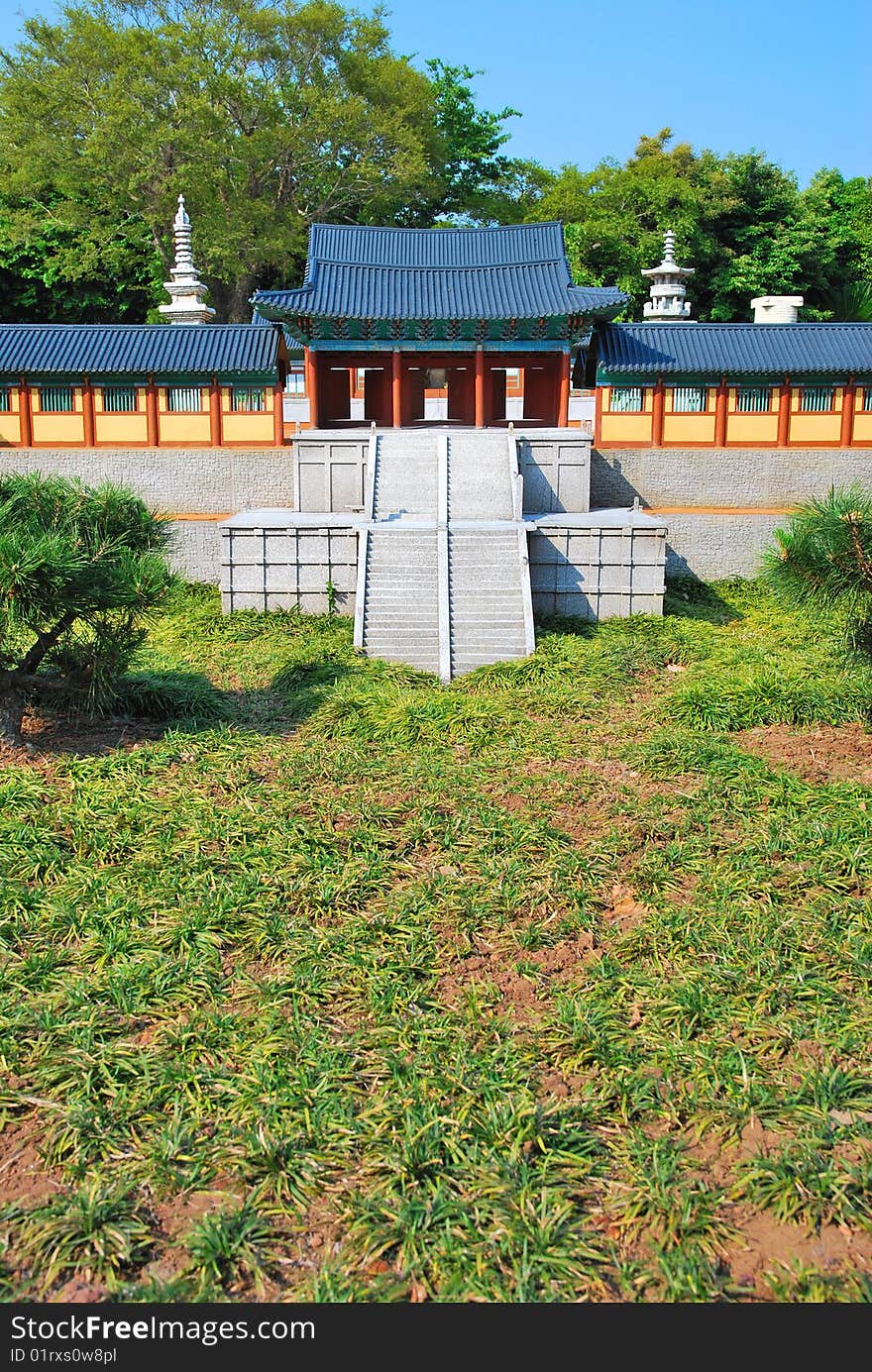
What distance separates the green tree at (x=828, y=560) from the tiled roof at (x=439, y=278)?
Answer: 33.4 feet

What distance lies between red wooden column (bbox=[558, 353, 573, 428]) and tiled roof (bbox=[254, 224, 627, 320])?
1017 mm

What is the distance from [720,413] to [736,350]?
115 centimetres

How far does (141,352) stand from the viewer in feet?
63.2

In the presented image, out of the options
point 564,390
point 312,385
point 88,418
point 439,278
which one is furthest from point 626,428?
point 88,418

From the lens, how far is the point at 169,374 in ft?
62.8

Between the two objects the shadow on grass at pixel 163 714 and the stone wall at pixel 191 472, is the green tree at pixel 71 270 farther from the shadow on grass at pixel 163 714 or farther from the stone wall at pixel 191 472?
the shadow on grass at pixel 163 714

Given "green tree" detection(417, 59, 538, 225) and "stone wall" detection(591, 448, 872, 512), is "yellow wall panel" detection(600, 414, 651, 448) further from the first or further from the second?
"green tree" detection(417, 59, 538, 225)

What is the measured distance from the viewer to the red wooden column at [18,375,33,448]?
19406 millimetres

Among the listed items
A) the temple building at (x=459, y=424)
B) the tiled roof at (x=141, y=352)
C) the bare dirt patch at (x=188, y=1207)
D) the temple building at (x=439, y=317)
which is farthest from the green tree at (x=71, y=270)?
the bare dirt patch at (x=188, y=1207)

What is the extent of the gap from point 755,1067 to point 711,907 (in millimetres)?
1650

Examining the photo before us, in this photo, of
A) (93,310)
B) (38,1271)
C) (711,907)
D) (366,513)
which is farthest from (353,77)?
(38,1271)

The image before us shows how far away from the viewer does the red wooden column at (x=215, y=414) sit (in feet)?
63.2

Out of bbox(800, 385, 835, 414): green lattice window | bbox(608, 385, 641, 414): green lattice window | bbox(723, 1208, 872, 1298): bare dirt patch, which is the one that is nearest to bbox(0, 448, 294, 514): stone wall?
bbox(608, 385, 641, 414): green lattice window

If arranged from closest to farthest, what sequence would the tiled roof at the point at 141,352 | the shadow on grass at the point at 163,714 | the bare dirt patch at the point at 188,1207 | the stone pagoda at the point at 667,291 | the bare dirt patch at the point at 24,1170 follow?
the bare dirt patch at the point at 188,1207
the bare dirt patch at the point at 24,1170
the shadow on grass at the point at 163,714
the tiled roof at the point at 141,352
the stone pagoda at the point at 667,291
